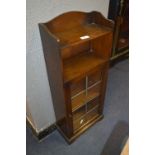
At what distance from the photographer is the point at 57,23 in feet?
3.98

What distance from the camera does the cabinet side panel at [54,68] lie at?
1072 millimetres

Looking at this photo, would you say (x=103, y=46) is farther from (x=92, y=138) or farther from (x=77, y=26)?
(x=92, y=138)

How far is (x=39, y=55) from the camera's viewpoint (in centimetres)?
124

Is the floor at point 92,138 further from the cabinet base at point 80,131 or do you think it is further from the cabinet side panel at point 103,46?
the cabinet side panel at point 103,46

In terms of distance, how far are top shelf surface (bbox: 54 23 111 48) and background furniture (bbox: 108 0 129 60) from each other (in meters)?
0.67

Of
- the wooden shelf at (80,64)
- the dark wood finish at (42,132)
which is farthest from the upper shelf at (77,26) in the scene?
the dark wood finish at (42,132)

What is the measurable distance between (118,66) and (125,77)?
0.27m

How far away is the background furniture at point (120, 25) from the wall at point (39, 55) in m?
0.39

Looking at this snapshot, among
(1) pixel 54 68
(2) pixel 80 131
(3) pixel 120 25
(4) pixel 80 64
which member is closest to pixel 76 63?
(4) pixel 80 64

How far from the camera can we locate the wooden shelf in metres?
1.25

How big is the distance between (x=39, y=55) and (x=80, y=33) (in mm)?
334

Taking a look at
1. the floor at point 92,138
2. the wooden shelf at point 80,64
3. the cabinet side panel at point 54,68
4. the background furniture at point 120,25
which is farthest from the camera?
the background furniture at point 120,25
